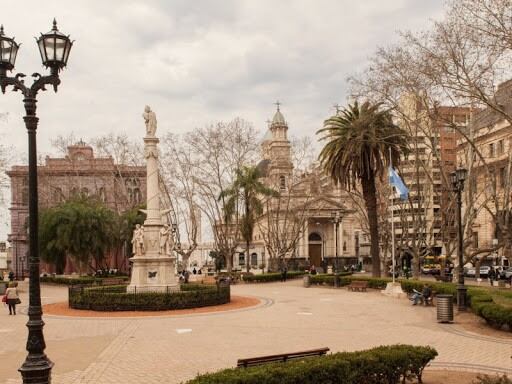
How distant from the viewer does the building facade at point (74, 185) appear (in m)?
59.4

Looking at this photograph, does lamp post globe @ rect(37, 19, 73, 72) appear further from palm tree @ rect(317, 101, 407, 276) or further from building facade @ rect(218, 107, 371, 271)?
building facade @ rect(218, 107, 371, 271)

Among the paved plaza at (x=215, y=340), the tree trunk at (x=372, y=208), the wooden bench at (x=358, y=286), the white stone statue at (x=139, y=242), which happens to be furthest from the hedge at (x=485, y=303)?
the white stone statue at (x=139, y=242)

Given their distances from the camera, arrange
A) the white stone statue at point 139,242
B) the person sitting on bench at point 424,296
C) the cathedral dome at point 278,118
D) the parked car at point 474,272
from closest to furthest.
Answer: the person sitting on bench at point 424,296 → the white stone statue at point 139,242 → the parked car at point 474,272 → the cathedral dome at point 278,118

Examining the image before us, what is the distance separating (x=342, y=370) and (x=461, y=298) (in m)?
15.0

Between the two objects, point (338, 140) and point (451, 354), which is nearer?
point (451, 354)

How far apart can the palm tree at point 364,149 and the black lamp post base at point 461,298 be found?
1312 cm

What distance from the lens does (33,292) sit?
909cm

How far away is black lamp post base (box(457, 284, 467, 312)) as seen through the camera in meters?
22.4

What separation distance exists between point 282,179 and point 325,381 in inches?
2073

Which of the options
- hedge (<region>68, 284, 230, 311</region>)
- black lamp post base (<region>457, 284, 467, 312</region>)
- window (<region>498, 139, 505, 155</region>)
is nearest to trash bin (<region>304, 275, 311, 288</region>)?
hedge (<region>68, 284, 230, 311</region>)

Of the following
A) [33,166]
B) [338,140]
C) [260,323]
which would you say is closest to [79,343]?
[260,323]

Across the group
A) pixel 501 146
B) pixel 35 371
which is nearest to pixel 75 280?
pixel 501 146

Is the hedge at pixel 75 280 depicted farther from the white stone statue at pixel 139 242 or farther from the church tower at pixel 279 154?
the church tower at pixel 279 154

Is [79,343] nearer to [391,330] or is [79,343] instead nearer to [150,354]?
[150,354]
